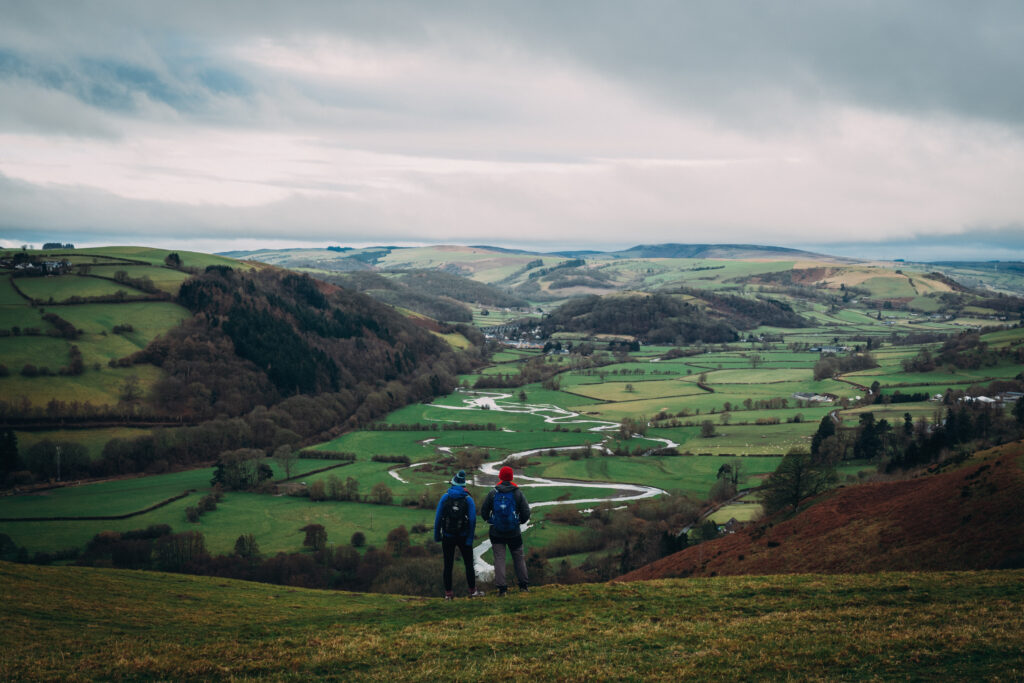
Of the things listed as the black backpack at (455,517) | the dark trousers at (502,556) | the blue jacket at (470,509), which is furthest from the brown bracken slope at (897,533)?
the black backpack at (455,517)

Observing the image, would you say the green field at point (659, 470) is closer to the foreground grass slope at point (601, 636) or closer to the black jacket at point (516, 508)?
the foreground grass slope at point (601, 636)

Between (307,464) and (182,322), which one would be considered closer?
(307,464)

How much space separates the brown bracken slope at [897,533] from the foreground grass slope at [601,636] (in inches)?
255

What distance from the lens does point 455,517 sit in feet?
69.7

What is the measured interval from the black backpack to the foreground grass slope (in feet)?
9.01

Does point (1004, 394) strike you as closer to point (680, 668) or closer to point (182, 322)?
point (680, 668)

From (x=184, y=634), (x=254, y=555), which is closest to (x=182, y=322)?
(x=254, y=555)

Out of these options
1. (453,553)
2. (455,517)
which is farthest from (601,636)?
(455,517)

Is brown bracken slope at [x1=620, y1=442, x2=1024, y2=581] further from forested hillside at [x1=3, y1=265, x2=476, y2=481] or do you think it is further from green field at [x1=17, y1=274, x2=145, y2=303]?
green field at [x1=17, y1=274, x2=145, y2=303]

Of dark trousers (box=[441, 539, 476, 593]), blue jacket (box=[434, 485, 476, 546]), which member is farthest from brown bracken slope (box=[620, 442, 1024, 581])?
blue jacket (box=[434, 485, 476, 546])

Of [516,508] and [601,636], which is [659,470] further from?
[601,636]

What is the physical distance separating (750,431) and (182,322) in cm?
12475

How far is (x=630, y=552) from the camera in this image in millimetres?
61344

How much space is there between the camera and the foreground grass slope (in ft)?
50.2
